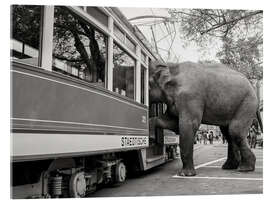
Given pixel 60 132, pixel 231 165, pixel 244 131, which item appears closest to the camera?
Result: pixel 60 132

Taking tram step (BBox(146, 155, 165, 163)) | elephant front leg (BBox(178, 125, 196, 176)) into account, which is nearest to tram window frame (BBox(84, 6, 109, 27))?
elephant front leg (BBox(178, 125, 196, 176))

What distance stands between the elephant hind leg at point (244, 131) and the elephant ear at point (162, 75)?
1.52 meters

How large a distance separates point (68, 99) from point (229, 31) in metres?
4.13

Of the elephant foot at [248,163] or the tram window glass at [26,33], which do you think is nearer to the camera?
the tram window glass at [26,33]

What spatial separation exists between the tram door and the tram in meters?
1.54

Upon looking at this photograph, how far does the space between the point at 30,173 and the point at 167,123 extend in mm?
4064

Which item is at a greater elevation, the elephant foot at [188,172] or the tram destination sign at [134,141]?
the tram destination sign at [134,141]

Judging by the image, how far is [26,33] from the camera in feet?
10.4

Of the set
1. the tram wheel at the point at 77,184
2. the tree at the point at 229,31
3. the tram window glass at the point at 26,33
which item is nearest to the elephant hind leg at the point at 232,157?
the tree at the point at 229,31

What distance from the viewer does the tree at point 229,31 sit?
5840 millimetres

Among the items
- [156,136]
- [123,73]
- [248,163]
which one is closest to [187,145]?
[156,136]

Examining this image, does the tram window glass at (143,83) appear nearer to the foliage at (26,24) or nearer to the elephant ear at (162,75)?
the elephant ear at (162,75)

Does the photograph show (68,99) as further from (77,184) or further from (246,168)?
(246,168)
